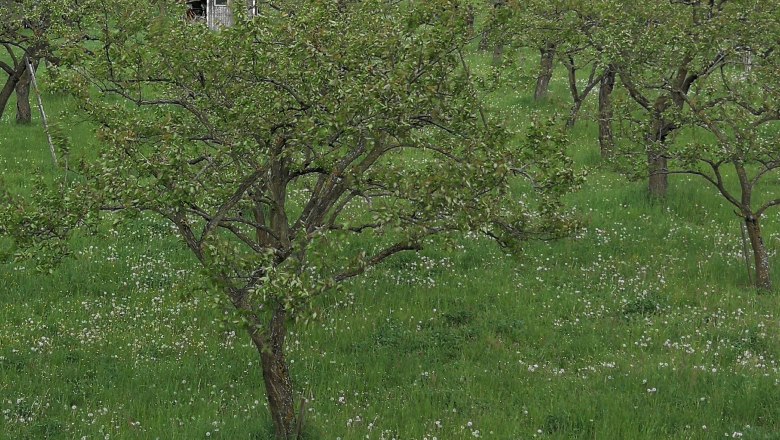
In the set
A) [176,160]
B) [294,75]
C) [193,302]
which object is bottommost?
[193,302]

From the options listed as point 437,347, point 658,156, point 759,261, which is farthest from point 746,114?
point 437,347

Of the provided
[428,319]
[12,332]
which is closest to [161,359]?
[12,332]

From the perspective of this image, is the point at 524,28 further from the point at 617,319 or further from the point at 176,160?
the point at 176,160

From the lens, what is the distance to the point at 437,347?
11602 millimetres

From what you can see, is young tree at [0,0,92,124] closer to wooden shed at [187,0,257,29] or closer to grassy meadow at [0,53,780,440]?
wooden shed at [187,0,257,29]

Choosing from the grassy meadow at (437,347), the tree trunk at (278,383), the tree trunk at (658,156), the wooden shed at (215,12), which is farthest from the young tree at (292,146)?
the tree trunk at (658,156)

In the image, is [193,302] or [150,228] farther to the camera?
[150,228]

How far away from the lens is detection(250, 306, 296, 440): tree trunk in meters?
8.57

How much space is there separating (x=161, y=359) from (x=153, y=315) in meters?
1.60

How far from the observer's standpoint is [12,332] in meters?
11.8

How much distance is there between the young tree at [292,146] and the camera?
24.8 feet

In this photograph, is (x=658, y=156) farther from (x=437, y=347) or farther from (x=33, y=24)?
(x=33, y=24)

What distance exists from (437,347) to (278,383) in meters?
3.48

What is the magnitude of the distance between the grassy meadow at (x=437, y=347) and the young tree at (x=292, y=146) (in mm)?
630
